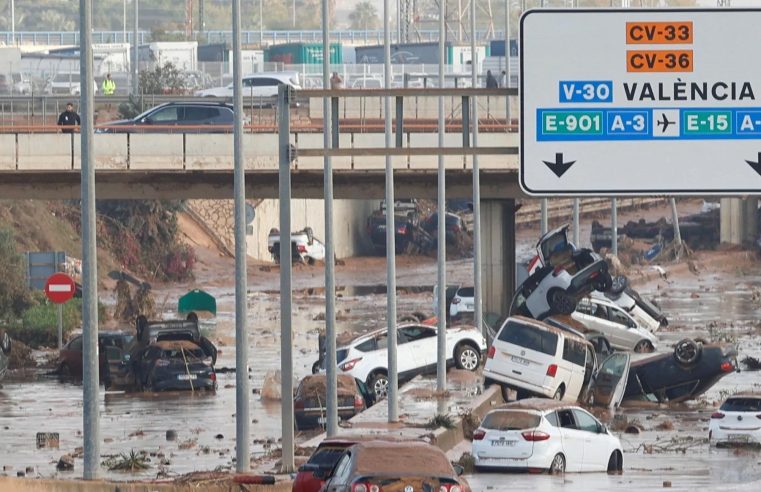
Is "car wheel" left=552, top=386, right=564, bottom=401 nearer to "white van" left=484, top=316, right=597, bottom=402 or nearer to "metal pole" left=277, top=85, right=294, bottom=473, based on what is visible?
"white van" left=484, top=316, right=597, bottom=402

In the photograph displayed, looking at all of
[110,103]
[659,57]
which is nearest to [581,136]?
[659,57]

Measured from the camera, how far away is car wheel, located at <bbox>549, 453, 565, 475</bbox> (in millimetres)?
30859

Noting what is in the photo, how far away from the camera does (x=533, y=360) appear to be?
4066 centimetres

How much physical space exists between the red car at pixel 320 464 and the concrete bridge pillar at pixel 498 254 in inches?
1169

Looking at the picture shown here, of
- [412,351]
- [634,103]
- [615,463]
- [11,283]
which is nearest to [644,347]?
[412,351]

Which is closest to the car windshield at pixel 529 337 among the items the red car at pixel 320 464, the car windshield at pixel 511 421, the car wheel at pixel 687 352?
the car wheel at pixel 687 352

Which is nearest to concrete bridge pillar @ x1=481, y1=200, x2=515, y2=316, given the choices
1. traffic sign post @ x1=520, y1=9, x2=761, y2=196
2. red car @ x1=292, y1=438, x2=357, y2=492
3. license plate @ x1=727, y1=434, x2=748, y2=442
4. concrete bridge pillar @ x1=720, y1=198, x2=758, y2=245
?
license plate @ x1=727, y1=434, x2=748, y2=442

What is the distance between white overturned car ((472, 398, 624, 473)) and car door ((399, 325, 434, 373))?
602 inches

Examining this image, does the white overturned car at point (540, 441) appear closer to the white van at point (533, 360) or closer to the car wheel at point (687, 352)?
the white van at point (533, 360)

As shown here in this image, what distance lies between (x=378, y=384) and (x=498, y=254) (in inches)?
416

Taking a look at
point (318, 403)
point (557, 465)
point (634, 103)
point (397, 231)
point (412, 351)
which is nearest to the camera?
point (634, 103)

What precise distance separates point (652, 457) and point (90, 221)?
14.0m

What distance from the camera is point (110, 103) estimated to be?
82250 mm

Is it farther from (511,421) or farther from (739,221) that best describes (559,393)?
(739,221)
